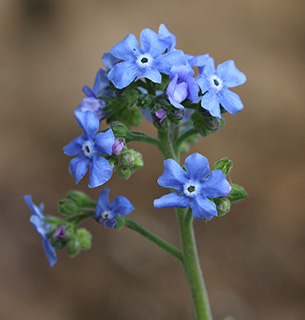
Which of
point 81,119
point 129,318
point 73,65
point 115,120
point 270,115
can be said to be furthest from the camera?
point 73,65

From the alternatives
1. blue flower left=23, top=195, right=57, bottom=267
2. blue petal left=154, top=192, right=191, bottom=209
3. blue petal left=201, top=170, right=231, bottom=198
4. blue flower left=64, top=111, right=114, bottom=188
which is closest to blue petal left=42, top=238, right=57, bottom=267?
blue flower left=23, top=195, right=57, bottom=267

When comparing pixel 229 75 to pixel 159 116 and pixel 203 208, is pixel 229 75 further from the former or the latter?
pixel 203 208

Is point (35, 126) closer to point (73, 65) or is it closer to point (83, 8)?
point (73, 65)

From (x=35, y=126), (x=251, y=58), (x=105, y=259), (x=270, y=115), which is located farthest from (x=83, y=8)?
(x=105, y=259)

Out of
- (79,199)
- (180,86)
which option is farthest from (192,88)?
(79,199)

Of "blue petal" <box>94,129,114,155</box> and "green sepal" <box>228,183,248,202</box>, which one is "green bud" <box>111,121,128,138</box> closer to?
"blue petal" <box>94,129,114,155</box>
